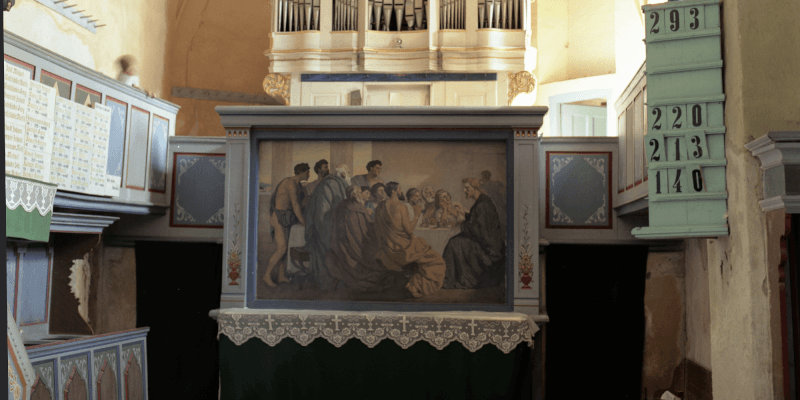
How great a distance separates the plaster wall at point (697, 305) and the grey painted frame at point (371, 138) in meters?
1.81

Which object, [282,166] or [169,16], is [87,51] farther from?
[282,166]

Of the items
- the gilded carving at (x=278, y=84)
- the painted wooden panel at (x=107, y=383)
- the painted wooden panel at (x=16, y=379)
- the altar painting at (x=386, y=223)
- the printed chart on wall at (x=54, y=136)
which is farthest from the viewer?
the gilded carving at (x=278, y=84)

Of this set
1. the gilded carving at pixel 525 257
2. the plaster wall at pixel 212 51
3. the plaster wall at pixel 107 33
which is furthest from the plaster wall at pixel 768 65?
the plaster wall at pixel 212 51

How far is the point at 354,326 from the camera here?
6348 mm

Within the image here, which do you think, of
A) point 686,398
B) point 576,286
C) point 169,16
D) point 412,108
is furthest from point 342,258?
point 169,16

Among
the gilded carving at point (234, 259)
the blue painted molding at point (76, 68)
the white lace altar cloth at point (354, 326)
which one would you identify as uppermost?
the blue painted molding at point (76, 68)

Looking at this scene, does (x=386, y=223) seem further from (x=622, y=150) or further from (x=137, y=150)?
(x=137, y=150)

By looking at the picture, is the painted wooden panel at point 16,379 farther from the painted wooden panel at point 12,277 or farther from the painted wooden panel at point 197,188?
the painted wooden panel at point 197,188

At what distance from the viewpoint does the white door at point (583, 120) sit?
9.77 m

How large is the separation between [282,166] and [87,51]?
11.2 feet

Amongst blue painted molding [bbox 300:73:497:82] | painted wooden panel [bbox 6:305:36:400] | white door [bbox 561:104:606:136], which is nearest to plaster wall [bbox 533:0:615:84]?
white door [bbox 561:104:606:136]

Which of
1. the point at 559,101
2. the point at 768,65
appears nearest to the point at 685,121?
the point at 768,65

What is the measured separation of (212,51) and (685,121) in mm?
8133

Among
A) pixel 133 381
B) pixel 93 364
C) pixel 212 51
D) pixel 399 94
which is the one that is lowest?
pixel 133 381
